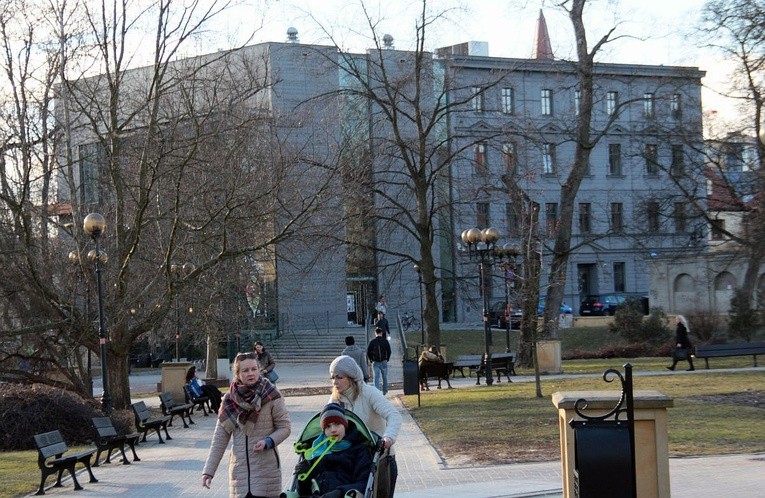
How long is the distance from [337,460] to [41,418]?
15.1m

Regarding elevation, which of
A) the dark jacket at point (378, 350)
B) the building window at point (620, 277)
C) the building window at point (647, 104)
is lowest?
the dark jacket at point (378, 350)

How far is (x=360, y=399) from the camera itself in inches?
344

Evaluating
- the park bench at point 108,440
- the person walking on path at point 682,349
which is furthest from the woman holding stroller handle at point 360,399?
the person walking on path at point 682,349

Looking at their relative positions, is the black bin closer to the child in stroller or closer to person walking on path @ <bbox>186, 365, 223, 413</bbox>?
the child in stroller

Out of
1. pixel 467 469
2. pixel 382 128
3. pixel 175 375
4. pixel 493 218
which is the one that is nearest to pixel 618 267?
pixel 493 218

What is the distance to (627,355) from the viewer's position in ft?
145

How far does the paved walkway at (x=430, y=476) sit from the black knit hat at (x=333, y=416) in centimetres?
400

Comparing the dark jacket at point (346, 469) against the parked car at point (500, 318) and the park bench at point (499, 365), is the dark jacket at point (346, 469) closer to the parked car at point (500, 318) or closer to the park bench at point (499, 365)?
the park bench at point (499, 365)

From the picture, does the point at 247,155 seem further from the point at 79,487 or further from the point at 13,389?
the point at 79,487

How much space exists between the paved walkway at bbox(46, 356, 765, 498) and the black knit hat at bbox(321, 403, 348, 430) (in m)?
4.00

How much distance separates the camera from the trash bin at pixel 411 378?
26.1 m

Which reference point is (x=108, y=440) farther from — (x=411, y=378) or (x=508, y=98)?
(x=508, y=98)

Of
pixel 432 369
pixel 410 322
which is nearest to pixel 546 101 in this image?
pixel 410 322

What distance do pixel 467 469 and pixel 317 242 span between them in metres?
23.3
